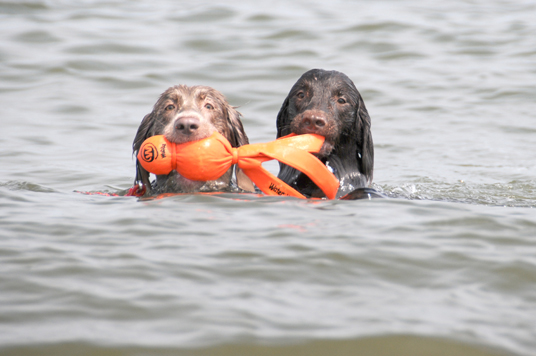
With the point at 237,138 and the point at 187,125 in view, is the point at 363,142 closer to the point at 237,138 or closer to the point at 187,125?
the point at 237,138

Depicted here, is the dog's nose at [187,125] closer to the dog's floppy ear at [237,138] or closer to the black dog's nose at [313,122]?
the dog's floppy ear at [237,138]

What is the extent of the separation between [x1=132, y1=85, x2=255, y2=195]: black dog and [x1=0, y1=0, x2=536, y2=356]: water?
39 cm

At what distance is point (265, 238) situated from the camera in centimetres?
436

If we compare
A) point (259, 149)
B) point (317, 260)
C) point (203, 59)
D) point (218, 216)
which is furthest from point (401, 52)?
point (317, 260)

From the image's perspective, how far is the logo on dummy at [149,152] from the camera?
5539 mm

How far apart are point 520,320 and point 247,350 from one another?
132cm

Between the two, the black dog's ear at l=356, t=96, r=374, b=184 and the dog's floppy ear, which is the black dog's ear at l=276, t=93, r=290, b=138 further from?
the black dog's ear at l=356, t=96, r=374, b=184

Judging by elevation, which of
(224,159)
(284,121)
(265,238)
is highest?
(284,121)

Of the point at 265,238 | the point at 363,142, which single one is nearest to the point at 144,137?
the point at 363,142

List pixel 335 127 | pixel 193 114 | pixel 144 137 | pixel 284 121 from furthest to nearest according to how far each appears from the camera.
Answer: pixel 284 121, pixel 144 137, pixel 335 127, pixel 193 114

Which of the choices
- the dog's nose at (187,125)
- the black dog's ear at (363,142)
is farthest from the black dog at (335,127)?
the dog's nose at (187,125)

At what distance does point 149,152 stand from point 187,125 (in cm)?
41

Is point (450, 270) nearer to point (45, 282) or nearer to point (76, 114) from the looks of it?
point (45, 282)

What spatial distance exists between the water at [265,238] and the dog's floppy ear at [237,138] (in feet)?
2.16
